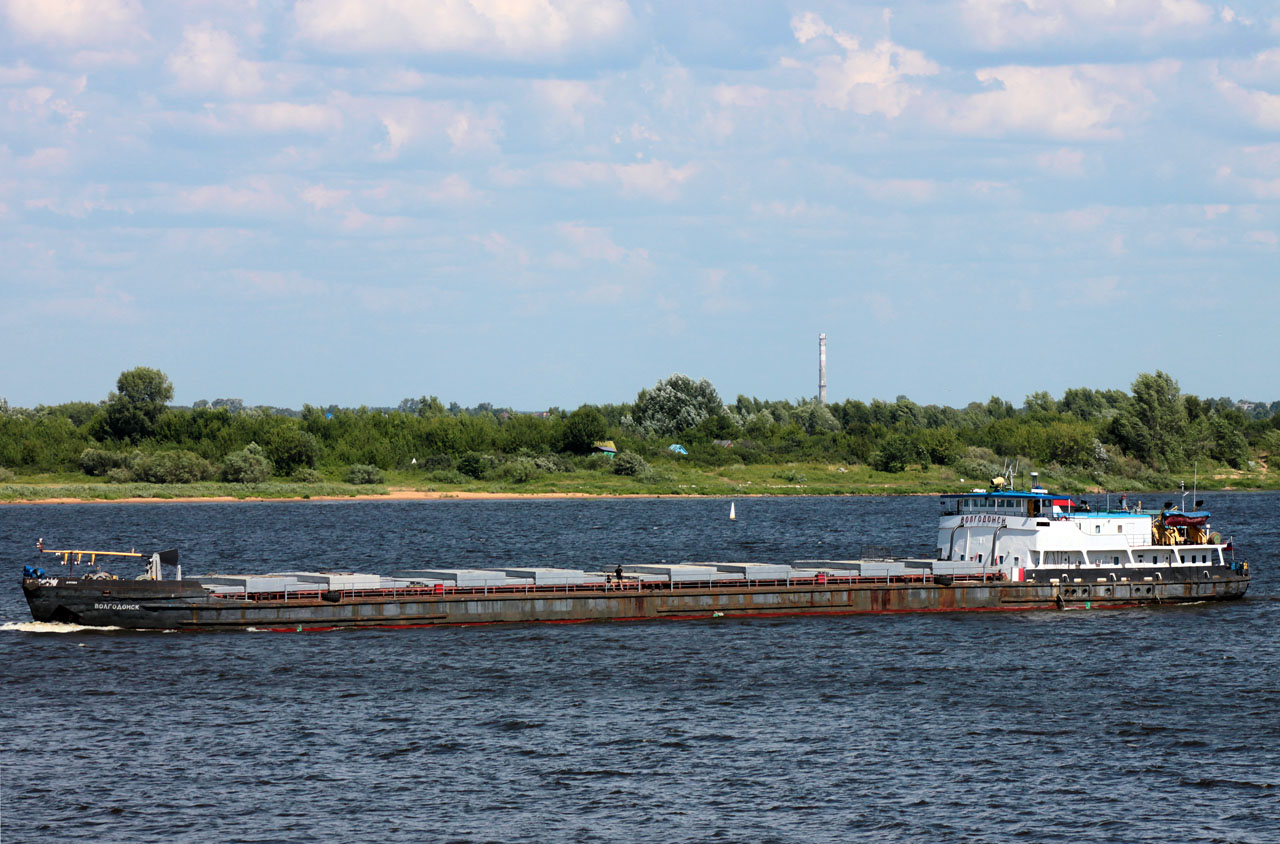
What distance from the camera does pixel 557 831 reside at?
127ft

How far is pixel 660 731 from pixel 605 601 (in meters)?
24.9

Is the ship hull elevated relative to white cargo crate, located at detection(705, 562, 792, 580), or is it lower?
lower

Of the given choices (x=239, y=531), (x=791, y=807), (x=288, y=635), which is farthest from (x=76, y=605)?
(x=239, y=531)

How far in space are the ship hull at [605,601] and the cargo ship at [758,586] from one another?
76 millimetres

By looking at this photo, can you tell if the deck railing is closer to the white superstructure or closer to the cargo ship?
the cargo ship

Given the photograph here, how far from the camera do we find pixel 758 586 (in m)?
78.6

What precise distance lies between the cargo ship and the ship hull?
0.08 meters

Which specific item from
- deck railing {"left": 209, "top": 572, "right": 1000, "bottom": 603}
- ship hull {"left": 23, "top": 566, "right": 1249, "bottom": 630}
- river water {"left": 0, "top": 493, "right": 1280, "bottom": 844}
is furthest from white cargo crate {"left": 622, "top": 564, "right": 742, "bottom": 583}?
river water {"left": 0, "top": 493, "right": 1280, "bottom": 844}

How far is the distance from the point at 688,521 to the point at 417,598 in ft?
307

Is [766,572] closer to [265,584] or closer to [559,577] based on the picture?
[559,577]

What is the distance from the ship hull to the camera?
67.1 m

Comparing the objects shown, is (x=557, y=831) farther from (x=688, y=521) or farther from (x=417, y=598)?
(x=688, y=521)

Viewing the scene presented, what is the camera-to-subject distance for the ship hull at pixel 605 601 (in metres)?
67.1

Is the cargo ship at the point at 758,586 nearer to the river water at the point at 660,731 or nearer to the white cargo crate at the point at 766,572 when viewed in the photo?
the white cargo crate at the point at 766,572
